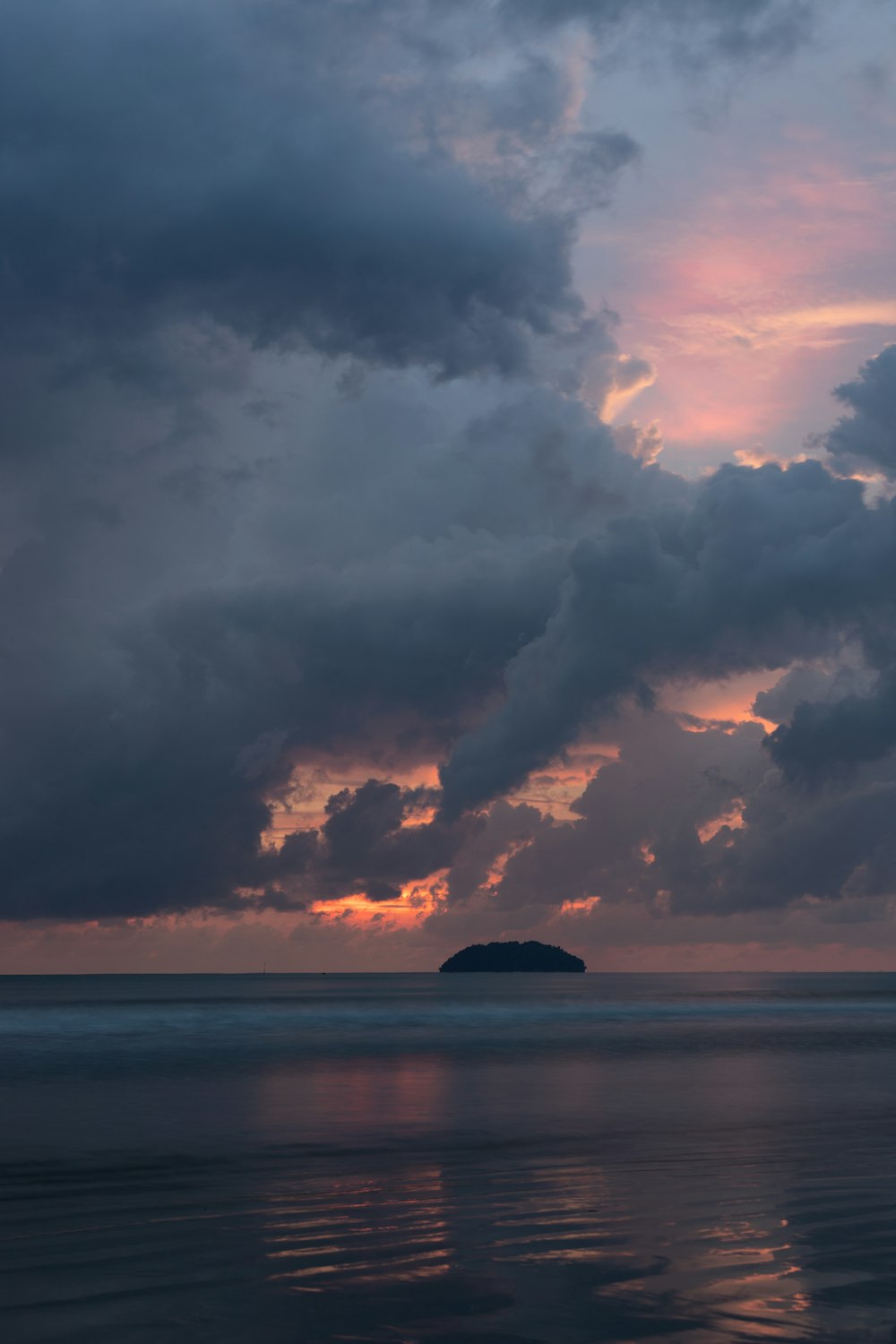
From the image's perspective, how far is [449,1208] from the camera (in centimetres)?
1986

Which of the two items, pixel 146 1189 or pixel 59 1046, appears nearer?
pixel 146 1189

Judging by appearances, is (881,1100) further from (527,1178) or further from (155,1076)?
(155,1076)

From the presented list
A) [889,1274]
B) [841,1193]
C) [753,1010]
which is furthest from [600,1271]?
[753,1010]

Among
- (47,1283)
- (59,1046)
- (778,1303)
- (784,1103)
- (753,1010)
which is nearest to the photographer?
(778,1303)

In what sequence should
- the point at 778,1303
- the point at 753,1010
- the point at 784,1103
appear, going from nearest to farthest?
the point at 778,1303, the point at 784,1103, the point at 753,1010

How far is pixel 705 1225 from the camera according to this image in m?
17.9

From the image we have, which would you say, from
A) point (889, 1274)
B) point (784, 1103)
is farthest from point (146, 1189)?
point (784, 1103)

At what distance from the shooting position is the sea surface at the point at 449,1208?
13000mm

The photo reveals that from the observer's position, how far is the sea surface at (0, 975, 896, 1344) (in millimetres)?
13000

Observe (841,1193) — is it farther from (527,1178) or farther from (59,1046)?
(59,1046)

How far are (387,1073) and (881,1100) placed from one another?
838 inches

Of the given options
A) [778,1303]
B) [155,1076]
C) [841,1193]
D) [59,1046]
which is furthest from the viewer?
[59,1046]

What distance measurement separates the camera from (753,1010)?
15375 centimetres

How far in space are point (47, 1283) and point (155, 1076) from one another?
4054cm
